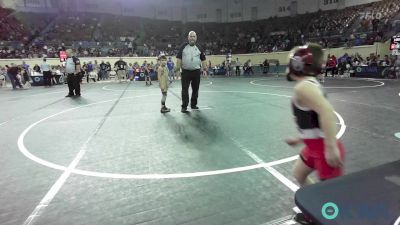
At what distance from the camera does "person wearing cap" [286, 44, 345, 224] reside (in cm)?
207

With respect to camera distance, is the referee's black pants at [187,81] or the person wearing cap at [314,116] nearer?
the person wearing cap at [314,116]

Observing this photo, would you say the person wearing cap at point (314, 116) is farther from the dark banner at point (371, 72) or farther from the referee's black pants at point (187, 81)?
the dark banner at point (371, 72)

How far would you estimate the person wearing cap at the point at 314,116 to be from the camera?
2.07 meters

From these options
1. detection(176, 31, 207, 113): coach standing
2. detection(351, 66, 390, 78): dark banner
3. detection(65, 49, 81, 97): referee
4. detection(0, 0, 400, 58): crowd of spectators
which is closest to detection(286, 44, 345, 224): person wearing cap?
detection(176, 31, 207, 113): coach standing

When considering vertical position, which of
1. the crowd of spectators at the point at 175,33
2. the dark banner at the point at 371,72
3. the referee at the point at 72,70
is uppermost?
the crowd of spectators at the point at 175,33

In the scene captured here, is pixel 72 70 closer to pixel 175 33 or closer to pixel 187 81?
pixel 187 81

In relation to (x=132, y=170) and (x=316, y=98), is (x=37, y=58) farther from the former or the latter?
(x=316, y=98)

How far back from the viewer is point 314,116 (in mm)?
2234

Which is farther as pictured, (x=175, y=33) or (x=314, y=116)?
(x=175, y=33)

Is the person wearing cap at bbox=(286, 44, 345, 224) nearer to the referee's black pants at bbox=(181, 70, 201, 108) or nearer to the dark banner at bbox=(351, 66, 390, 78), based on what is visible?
the referee's black pants at bbox=(181, 70, 201, 108)

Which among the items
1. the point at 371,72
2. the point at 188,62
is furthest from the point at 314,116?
the point at 371,72

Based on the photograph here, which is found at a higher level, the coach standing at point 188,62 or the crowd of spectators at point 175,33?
the crowd of spectators at point 175,33

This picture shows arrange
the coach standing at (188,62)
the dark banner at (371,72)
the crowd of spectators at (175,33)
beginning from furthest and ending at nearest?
the crowd of spectators at (175,33) → the dark banner at (371,72) → the coach standing at (188,62)

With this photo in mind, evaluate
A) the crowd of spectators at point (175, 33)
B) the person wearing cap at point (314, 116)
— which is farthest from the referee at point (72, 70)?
the crowd of spectators at point (175, 33)
